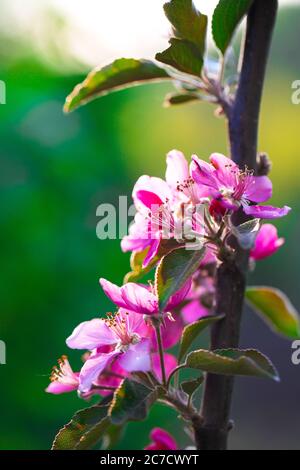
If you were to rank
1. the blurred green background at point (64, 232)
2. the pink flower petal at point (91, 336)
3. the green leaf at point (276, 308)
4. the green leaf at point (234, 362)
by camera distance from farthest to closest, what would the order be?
the blurred green background at point (64, 232) → the green leaf at point (276, 308) → the pink flower petal at point (91, 336) → the green leaf at point (234, 362)

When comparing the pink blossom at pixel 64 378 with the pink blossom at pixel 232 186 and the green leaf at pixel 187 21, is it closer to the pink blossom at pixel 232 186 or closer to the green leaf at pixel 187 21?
the pink blossom at pixel 232 186

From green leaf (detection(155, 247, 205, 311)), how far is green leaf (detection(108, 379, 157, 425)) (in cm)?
8

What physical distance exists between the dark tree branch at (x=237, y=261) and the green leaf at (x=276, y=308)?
0.17 metres

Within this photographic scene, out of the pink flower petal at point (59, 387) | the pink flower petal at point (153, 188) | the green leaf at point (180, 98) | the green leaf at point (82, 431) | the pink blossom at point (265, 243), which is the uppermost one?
the green leaf at point (180, 98)

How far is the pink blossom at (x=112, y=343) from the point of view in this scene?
0.67 m

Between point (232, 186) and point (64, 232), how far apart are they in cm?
229

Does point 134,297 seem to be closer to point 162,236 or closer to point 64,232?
point 162,236

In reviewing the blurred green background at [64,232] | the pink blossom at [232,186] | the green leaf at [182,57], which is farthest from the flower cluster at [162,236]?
the blurred green background at [64,232]

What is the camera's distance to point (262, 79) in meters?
0.79

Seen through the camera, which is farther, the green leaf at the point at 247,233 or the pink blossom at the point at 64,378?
the pink blossom at the point at 64,378

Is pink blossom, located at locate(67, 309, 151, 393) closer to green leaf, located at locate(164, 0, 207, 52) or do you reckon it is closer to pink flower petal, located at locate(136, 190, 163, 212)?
pink flower petal, located at locate(136, 190, 163, 212)

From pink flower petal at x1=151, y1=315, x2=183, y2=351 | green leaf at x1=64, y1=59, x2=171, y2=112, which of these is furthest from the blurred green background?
green leaf at x1=64, y1=59, x2=171, y2=112

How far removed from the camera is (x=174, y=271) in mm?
662
